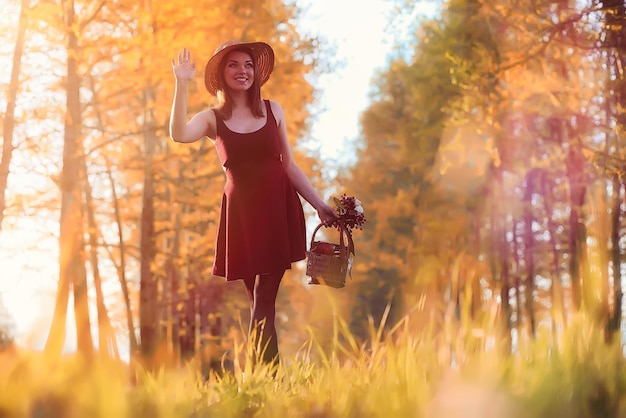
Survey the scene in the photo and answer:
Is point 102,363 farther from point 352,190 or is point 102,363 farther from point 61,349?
point 352,190

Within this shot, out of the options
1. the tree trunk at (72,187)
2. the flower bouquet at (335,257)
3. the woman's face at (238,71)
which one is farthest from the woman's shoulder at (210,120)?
the tree trunk at (72,187)

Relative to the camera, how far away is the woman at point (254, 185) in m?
4.04

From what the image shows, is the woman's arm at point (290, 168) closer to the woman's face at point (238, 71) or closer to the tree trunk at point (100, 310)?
the woman's face at point (238, 71)

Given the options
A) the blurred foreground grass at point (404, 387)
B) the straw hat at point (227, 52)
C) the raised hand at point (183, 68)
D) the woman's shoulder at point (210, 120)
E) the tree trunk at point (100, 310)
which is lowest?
the blurred foreground grass at point (404, 387)

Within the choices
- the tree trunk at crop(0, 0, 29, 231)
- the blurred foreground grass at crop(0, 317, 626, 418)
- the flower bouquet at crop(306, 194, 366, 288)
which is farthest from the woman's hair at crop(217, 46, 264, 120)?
the tree trunk at crop(0, 0, 29, 231)

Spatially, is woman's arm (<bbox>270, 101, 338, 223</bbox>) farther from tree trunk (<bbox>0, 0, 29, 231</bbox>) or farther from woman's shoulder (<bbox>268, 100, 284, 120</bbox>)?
tree trunk (<bbox>0, 0, 29, 231</bbox>)

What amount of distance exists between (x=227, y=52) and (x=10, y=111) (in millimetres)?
4869

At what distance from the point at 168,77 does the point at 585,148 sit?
5.14m

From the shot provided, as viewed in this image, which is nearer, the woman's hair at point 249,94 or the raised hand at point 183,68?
the raised hand at point 183,68

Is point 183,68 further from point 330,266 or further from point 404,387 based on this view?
point 404,387

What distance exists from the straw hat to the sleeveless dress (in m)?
0.28

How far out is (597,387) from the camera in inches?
96.7

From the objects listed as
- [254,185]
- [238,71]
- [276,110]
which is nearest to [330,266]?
[254,185]

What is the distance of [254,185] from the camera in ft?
13.3
